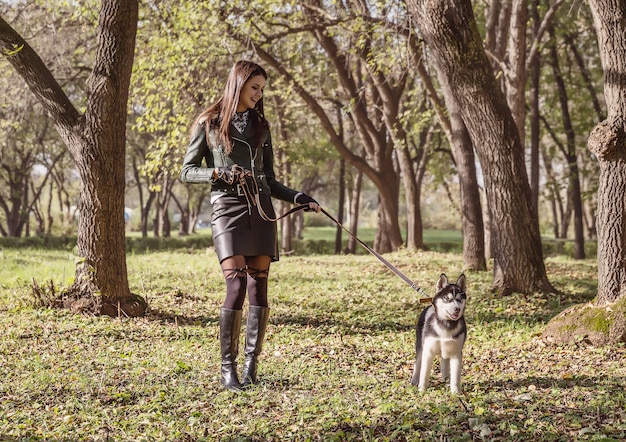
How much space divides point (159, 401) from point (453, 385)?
2.25m

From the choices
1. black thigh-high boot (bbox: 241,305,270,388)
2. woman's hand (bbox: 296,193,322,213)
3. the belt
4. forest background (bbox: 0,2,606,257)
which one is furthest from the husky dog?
forest background (bbox: 0,2,606,257)

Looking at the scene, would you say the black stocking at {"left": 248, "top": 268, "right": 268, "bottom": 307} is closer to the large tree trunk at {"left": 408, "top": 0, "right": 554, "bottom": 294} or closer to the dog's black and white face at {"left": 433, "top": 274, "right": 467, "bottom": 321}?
the dog's black and white face at {"left": 433, "top": 274, "right": 467, "bottom": 321}

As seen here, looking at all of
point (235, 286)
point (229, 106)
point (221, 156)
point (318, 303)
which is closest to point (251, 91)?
point (229, 106)

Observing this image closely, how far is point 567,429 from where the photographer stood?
14.2 feet

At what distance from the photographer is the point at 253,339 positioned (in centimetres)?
555

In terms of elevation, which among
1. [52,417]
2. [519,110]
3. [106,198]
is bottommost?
[52,417]

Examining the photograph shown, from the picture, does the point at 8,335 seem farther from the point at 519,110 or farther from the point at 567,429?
the point at 519,110

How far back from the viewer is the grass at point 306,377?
453cm

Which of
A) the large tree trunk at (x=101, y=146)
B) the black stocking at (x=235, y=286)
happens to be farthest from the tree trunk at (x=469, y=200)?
the black stocking at (x=235, y=286)

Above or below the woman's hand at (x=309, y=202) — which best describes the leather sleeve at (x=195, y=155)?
above

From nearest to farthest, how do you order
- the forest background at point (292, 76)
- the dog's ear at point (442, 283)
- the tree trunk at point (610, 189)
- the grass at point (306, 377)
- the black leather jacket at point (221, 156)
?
the grass at point (306, 377), the dog's ear at point (442, 283), the black leather jacket at point (221, 156), the tree trunk at point (610, 189), the forest background at point (292, 76)

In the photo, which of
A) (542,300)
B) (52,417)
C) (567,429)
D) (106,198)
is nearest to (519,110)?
(542,300)

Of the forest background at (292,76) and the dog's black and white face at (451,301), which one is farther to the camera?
the forest background at (292,76)

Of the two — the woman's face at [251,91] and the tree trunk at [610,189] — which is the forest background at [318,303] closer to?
the tree trunk at [610,189]
